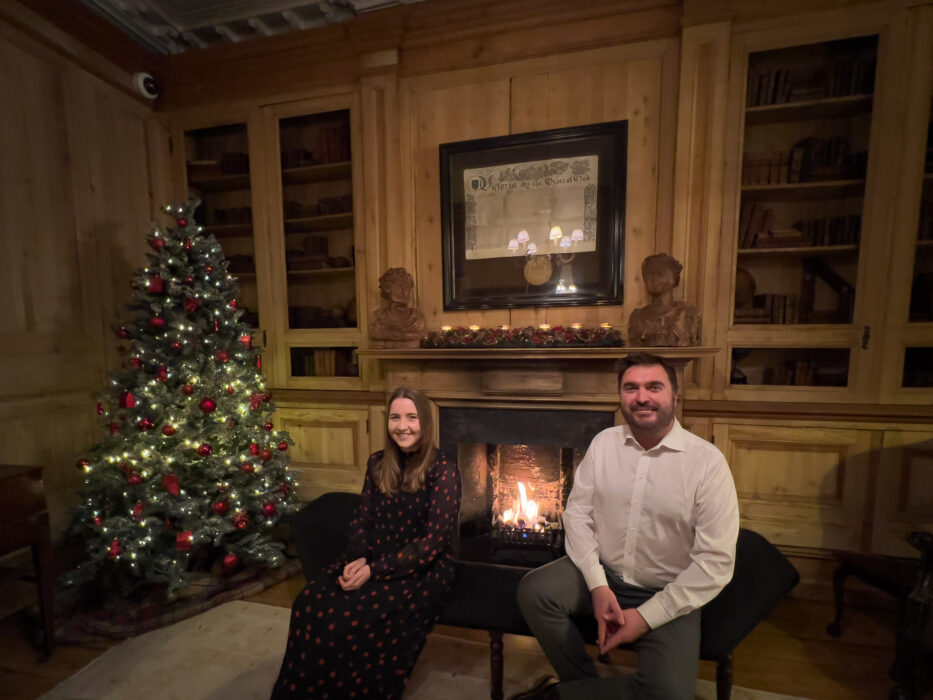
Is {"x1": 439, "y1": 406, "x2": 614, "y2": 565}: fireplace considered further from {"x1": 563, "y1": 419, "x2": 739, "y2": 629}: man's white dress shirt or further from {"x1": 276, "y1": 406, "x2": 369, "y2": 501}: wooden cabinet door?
{"x1": 563, "y1": 419, "x2": 739, "y2": 629}: man's white dress shirt

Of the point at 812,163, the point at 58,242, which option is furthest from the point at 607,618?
the point at 58,242

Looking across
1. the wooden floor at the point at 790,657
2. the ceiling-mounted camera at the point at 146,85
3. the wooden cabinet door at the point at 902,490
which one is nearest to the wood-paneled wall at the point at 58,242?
the ceiling-mounted camera at the point at 146,85

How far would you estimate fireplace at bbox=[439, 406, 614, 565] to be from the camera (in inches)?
90.4

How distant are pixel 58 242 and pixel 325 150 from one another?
1655 millimetres

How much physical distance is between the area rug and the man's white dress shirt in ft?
2.07

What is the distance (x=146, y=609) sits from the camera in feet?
6.37

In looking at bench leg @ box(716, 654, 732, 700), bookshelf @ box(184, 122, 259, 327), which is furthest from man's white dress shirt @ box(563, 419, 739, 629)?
bookshelf @ box(184, 122, 259, 327)

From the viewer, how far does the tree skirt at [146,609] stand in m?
1.83

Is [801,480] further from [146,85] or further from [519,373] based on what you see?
[146,85]

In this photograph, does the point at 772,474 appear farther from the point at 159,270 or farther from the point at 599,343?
the point at 159,270

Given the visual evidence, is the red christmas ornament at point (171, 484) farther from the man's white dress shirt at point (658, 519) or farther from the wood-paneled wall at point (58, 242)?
the man's white dress shirt at point (658, 519)

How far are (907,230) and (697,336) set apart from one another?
3.63ft

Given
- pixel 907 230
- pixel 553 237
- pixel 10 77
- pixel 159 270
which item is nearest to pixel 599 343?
pixel 553 237

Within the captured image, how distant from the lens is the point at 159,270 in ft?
6.87
